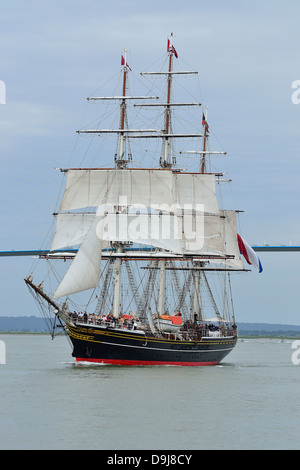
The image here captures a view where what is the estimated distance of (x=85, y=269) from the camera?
4669 cm

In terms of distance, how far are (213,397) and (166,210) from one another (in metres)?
20.1

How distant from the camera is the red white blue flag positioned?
204 feet

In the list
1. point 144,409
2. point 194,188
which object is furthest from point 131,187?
point 144,409

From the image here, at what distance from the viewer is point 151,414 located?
95.3 feet

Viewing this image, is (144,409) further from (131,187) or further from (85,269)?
(131,187)

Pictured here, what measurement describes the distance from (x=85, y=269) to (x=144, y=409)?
17.3 m

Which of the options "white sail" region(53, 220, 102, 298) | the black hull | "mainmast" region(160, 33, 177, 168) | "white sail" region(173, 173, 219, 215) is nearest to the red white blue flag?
"white sail" region(173, 173, 219, 215)

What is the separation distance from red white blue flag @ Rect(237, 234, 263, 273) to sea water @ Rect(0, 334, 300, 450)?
16.9 metres

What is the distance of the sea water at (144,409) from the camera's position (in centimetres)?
2472

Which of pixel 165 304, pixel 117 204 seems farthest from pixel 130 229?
pixel 165 304

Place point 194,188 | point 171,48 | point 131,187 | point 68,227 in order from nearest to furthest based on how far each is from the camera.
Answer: point 131,187, point 68,227, point 171,48, point 194,188

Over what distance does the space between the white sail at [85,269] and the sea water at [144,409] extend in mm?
3991

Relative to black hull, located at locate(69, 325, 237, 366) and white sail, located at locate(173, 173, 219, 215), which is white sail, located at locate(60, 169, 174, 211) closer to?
white sail, located at locate(173, 173, 219, 215)
